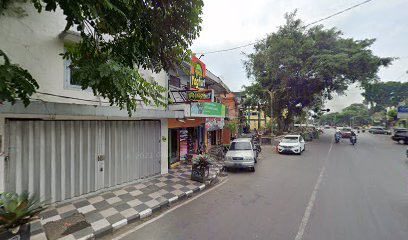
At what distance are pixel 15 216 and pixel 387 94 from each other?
261 feet

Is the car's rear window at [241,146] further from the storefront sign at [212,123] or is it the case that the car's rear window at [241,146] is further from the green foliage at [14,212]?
the green foliage at [14,212]

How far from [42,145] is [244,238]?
589cm

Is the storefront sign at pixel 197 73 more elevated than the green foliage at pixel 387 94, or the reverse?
the green foliage at pixel 387 94

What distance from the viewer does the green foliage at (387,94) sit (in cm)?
5181

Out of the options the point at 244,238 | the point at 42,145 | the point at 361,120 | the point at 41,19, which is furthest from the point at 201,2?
the point at 361,120

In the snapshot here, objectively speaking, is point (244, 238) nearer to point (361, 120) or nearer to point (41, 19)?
point (41, 19)

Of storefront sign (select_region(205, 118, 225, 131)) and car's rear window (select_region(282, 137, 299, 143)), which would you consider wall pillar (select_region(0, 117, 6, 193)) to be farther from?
car's rear window (select_region(282, 137, 299, 143))

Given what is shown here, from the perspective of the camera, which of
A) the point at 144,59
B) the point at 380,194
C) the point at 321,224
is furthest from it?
the point at 380,194

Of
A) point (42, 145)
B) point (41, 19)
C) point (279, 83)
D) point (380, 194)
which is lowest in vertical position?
point (380, 194)

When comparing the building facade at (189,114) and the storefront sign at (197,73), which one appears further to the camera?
the storefront sign at (197,73)

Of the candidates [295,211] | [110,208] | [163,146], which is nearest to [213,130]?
[163,146]

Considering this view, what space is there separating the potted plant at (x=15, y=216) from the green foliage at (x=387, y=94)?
6778cm

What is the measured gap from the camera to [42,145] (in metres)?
5.34

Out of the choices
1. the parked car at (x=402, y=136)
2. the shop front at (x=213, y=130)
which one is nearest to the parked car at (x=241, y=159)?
the shop front at (x=213, y=130)
